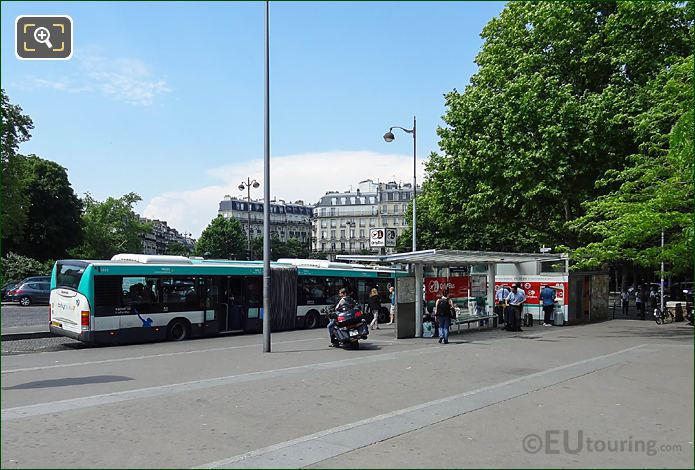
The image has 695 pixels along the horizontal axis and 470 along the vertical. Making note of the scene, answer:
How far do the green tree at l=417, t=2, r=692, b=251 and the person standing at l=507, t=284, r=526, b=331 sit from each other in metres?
4.67

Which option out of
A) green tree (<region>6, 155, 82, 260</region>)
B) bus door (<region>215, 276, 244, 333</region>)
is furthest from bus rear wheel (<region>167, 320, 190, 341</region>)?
green tree (<region>6, 155, 82, 260</region>)

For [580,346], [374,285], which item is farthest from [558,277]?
[580,346]

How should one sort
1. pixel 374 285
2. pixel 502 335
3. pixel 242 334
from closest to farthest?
pixel 502 335 → pixel 242 334 → pixel 374 285

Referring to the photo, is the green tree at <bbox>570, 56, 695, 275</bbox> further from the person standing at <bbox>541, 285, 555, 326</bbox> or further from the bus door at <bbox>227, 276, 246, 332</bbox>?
the bus door at <bbox>227, 276, 246, 332</bbox>

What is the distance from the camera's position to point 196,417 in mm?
8609

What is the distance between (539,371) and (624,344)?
6.40m

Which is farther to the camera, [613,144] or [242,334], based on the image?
[613,144]

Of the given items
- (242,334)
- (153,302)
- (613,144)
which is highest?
(613,144)

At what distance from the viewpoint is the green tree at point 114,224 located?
292 ft

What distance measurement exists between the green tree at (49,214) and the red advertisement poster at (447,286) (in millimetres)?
41289

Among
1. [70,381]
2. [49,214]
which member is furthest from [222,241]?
[70,381]

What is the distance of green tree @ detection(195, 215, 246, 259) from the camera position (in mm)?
87062

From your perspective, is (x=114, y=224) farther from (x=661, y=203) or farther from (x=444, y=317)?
(x=661, y=203)

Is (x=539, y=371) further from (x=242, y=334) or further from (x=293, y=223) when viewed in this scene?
(x=293, y=223)
